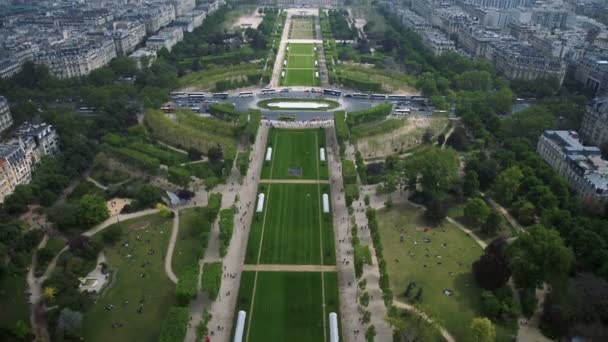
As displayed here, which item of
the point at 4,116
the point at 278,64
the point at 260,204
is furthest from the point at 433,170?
the point at 4,116

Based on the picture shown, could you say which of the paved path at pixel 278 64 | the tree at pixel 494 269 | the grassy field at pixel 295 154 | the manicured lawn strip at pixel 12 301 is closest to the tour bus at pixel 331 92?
the paved path at pixel 278 64

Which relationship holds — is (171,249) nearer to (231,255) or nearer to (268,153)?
(231,255)

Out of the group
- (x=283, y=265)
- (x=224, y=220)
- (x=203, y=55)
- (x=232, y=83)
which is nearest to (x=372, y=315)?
(x=283, y=265)

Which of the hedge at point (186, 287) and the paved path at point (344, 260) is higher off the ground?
the hedge at point (186, 287)

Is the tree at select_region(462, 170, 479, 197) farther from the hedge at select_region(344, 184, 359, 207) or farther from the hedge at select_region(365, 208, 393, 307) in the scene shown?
the hedge at select_region(344, 184, 359, 207)

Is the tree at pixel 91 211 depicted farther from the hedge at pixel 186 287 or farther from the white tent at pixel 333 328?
the white tent at pixel 333 328

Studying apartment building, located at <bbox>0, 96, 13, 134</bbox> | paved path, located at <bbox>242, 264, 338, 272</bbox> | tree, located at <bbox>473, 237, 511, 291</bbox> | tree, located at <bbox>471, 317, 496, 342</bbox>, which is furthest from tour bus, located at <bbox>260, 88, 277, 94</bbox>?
tree, located at <bbox>471, 317, 496, 342</bbox>

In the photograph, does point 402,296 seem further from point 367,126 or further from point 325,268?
point 367,126
